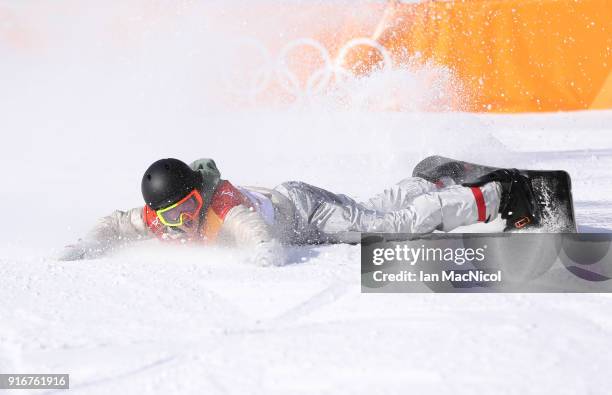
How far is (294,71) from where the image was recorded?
29.2 feet

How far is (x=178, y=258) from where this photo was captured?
3156mm

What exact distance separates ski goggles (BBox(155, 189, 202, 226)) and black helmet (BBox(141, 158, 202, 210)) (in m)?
0.02

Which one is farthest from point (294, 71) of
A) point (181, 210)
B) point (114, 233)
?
point (181, 210)

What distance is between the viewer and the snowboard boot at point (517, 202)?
3.20 m

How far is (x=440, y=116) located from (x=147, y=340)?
5.31 metres

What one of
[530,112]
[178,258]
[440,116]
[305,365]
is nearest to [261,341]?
[305,365]

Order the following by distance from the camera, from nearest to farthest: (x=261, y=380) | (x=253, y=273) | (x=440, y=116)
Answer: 1. (x=261, y=380)
2. (x=253, y=273)
3. (x=440, y=116)

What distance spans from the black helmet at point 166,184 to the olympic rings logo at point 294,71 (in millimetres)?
5895

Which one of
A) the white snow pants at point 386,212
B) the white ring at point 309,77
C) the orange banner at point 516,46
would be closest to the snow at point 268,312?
the white snow pants at point 386,212

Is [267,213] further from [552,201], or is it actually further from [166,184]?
[552,201]

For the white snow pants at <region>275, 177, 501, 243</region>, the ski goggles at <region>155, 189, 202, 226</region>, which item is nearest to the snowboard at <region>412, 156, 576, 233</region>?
the white snow pants at <region>275, 177, 501, 243</region>

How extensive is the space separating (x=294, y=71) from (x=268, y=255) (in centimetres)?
622

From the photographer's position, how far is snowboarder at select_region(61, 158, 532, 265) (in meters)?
2.98

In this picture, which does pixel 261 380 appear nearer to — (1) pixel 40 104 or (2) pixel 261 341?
(2) pixel 261 341
